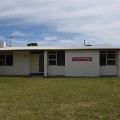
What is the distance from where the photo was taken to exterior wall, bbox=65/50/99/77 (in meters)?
41.5

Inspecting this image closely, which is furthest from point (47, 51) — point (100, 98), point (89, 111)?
point (89, 111)

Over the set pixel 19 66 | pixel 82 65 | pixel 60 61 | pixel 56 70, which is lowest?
pixel 56 70

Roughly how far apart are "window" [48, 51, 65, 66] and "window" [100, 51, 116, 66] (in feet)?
13.4

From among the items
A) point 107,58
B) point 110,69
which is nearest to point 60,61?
point 107,58

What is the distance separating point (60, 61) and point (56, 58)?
56 cm

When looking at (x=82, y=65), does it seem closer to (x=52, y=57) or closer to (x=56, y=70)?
(x=56, y=70)

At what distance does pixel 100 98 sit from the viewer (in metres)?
18.5

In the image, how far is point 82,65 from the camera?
41.7 metres

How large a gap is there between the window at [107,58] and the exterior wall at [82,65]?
1.26m

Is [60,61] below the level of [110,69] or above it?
above

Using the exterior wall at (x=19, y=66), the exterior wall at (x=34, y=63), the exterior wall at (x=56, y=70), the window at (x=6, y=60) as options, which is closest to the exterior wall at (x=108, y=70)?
the exterior wall at (x=56, y=70)

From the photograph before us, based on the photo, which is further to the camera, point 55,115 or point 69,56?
point 69,56

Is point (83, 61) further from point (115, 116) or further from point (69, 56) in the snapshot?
point (115, 116)

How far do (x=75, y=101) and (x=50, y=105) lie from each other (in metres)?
1.83
